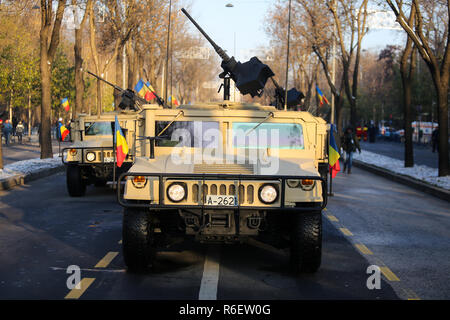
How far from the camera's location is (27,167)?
21.1 m

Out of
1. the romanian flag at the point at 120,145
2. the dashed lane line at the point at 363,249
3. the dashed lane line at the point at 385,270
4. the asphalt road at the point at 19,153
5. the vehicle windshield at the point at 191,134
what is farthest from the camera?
the asphalt road at the point at 19,153

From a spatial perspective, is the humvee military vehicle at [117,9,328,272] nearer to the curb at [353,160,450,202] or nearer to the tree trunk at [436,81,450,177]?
the curb at [353,160,450,202]

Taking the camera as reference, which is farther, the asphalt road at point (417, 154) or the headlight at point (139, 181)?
the asphalt road at point (417, 154)

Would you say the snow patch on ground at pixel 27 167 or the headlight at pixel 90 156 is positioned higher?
the headlight at pixel 90 156

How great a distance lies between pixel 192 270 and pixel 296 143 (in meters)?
2.23

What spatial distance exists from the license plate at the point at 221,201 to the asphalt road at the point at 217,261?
32.4 inches

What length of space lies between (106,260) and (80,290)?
1.46 meters

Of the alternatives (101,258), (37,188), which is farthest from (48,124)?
(101,258)

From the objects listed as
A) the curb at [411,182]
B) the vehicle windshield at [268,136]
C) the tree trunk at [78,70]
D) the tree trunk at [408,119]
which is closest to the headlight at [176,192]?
the vehicle windshield at [268,136]

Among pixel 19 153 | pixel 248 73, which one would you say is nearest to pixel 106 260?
pixel 248 73

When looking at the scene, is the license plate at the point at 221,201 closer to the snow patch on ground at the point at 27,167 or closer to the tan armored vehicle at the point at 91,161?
the tan armored vehicle at the point at 91,161

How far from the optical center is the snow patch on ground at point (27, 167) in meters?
18.6

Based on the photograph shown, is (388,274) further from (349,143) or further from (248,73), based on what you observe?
(349,143)
